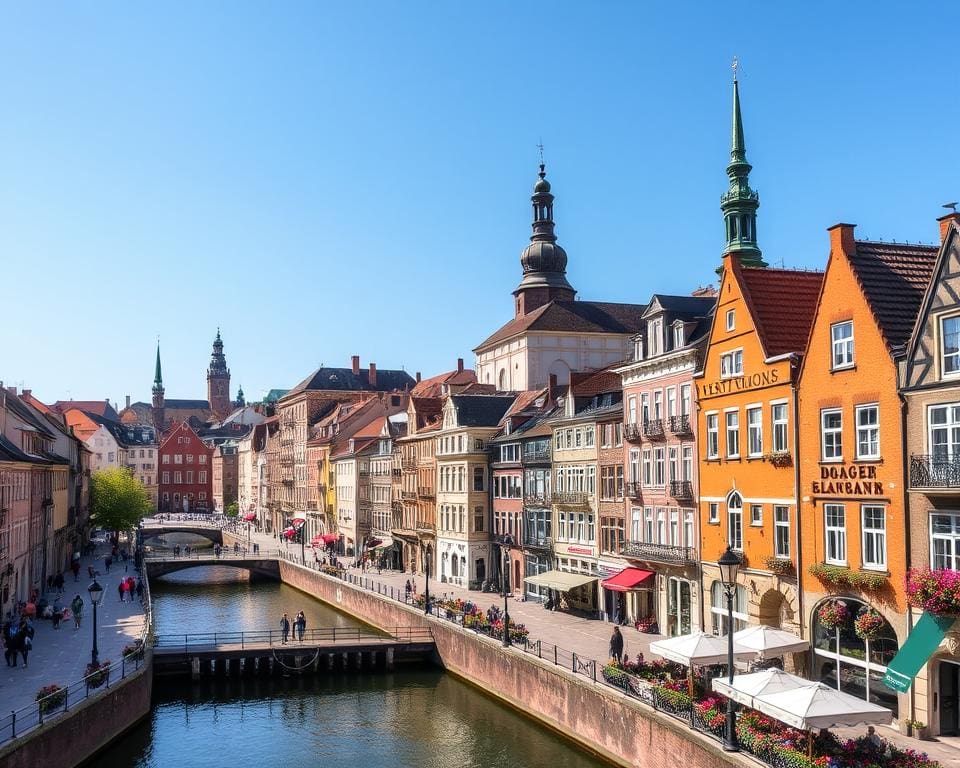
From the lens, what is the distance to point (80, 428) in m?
159

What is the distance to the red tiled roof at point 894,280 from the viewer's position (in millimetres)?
31391

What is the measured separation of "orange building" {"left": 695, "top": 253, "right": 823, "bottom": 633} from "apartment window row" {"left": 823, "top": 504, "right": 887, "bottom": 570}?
170 centimetres

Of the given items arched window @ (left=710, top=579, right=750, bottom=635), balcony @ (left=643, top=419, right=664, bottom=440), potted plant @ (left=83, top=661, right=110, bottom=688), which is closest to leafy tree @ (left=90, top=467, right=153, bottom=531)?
potted plant @ (left=83, top=661, right=110, bottom=688)

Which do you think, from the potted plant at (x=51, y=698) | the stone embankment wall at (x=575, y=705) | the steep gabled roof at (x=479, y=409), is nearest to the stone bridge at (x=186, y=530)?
the steep gabled roof at (x=479, y=409)

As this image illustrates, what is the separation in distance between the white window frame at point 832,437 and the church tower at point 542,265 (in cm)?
6080

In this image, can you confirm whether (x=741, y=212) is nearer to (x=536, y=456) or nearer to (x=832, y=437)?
(x=536, y=456)

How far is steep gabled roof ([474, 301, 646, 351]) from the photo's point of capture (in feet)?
280

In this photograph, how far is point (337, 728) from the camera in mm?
39469

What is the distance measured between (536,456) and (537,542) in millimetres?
4732

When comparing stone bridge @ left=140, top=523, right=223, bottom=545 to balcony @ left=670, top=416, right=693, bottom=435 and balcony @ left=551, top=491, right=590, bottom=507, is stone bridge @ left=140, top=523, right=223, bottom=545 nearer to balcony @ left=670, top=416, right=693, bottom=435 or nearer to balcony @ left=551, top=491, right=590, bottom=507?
balcony @ left=551, top=491, right=590, bottom=507

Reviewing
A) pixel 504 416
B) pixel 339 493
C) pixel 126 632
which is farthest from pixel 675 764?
pixel 339 493

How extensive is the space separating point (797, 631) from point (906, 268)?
12014 mm

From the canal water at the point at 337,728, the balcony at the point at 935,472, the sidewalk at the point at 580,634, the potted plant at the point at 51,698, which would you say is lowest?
the canal water at the point at 337,728

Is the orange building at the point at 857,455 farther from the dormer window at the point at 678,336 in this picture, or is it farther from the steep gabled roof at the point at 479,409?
the steep gabled roof at the point at 479,409
